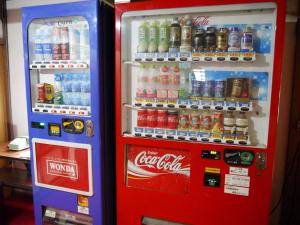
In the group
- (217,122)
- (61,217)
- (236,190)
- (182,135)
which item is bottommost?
(61,217)

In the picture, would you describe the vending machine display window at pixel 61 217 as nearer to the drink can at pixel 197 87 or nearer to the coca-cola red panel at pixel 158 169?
the coca-cola red panel at pixel 158 169

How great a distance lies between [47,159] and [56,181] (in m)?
0.21

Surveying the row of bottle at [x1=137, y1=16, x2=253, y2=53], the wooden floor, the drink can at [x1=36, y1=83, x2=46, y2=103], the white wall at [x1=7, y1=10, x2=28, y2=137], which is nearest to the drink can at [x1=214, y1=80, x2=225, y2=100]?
the row of bottle at [x1=137, y1=16, x2=253, y2=53]

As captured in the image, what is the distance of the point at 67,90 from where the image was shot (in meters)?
2.03

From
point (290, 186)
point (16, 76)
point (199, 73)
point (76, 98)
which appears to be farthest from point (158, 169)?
point (16, 76)

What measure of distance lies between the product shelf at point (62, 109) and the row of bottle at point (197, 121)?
1.45 ft

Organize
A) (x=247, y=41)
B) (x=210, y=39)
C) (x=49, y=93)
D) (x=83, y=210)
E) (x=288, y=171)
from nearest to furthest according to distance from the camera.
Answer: (x=247, y=41)
(x=210, y=39)
(x=83, y=210)
(x=49, y=93)
(x=288, y=171)

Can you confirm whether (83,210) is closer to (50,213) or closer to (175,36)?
(50,213)

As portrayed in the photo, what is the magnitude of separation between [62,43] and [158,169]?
53.6 inches

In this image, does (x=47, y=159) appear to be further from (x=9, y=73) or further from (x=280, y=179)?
(x=280, y=179)

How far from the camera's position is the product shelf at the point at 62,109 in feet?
6.01

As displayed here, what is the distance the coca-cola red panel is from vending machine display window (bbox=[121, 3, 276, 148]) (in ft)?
0.46

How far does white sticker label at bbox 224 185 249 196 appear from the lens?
1.58 m

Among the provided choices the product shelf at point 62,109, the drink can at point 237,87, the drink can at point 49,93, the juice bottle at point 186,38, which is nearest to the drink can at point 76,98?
the product shelf at point 62,109
